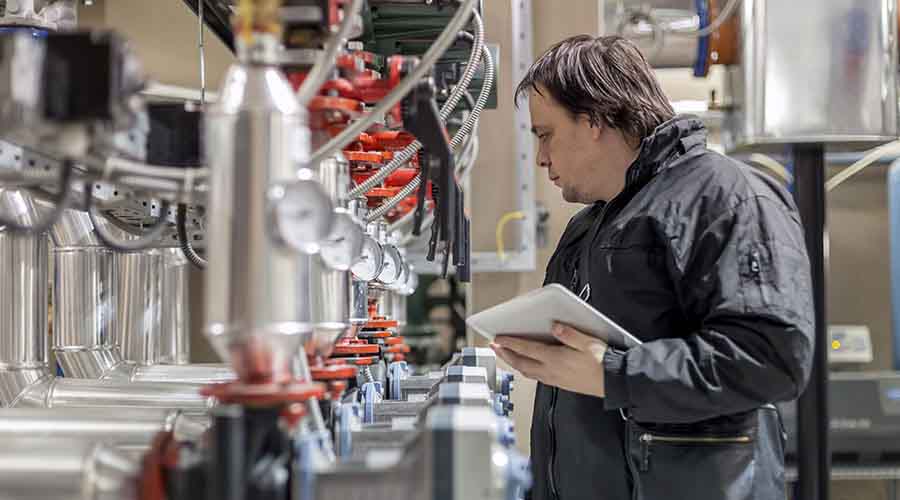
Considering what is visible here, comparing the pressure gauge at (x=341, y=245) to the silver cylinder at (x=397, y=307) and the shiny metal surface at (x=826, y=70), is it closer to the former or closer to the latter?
the silver cylinder at (x=397, y=307)

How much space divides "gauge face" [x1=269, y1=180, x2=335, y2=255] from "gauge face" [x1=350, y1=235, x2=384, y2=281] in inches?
21.8

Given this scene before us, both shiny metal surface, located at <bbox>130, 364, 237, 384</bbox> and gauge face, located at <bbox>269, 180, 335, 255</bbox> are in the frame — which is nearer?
gauge face, located at <bbox>269, 180, 335, 255</bbox>

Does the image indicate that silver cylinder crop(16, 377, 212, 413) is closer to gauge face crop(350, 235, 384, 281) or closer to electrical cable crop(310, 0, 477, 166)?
gauge face crop(350, 235, 384, 281)

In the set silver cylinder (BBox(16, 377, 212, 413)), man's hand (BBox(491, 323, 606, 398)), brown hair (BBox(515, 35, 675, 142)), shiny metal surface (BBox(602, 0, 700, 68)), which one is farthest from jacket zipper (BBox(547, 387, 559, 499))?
shiny metal surface (BBox(602, 0, 700, 68))

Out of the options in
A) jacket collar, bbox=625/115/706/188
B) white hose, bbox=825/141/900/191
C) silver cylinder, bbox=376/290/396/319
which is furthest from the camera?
white hose, bbox=825/141/900/191

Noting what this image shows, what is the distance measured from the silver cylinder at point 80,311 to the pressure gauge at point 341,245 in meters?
0.98

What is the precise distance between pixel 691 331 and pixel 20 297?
1.14 metres

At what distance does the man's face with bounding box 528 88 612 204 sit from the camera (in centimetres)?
169

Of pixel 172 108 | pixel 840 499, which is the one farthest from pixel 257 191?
pixel 840 499

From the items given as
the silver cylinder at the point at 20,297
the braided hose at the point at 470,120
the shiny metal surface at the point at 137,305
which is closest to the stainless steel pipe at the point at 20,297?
the silver cylinder at the point at 20,297

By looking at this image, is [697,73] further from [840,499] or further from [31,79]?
[31,79]

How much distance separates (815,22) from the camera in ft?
8.00

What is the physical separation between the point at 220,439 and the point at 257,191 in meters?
0.19

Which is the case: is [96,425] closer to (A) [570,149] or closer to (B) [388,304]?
(A) [570,149]
